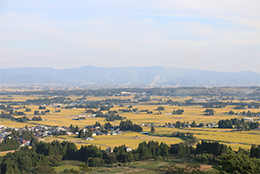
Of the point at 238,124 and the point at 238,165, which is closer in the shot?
the point at 238,165

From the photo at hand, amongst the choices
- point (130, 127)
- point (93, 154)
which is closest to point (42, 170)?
point (93, 154)

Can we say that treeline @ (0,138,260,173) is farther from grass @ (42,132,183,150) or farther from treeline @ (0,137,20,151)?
treeline @ (0,137,20,151)

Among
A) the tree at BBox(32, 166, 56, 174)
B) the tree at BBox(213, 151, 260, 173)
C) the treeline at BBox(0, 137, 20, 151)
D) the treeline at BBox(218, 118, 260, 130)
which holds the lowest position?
the treeline at BBox(0, 137, 20, 151)

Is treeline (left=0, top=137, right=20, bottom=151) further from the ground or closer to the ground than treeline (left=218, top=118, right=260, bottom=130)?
closer to the ground

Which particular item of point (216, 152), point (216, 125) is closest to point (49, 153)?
point (216, 152)

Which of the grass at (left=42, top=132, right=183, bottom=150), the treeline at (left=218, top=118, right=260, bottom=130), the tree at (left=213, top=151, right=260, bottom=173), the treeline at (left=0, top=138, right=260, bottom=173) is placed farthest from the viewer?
the treeline at (left=218, top=118, right=260, bottom=130)

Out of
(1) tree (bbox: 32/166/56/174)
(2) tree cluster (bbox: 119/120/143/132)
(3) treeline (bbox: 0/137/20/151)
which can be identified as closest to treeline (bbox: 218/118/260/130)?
(2) tree cluster (bbox: 119/120/143/132)

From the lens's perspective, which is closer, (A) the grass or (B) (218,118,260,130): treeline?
(A) the grass

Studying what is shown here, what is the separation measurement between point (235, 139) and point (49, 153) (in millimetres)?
23607

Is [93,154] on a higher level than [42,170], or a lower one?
higher

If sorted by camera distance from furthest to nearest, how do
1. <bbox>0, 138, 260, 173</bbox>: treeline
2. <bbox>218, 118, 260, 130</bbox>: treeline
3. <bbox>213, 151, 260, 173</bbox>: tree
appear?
<bbox>218, 118, 260, 130</bbox>: treeline < <bbox>0, 138, 260, 173</bbox>: treeline < <bbox>213, 151, 260, 173</bbox>: tree

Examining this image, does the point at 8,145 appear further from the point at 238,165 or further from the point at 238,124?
the point at 238,124

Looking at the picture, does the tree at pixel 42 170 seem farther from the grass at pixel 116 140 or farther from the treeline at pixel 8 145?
the treeline at pixel 8 145

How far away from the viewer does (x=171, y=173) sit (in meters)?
25.0
